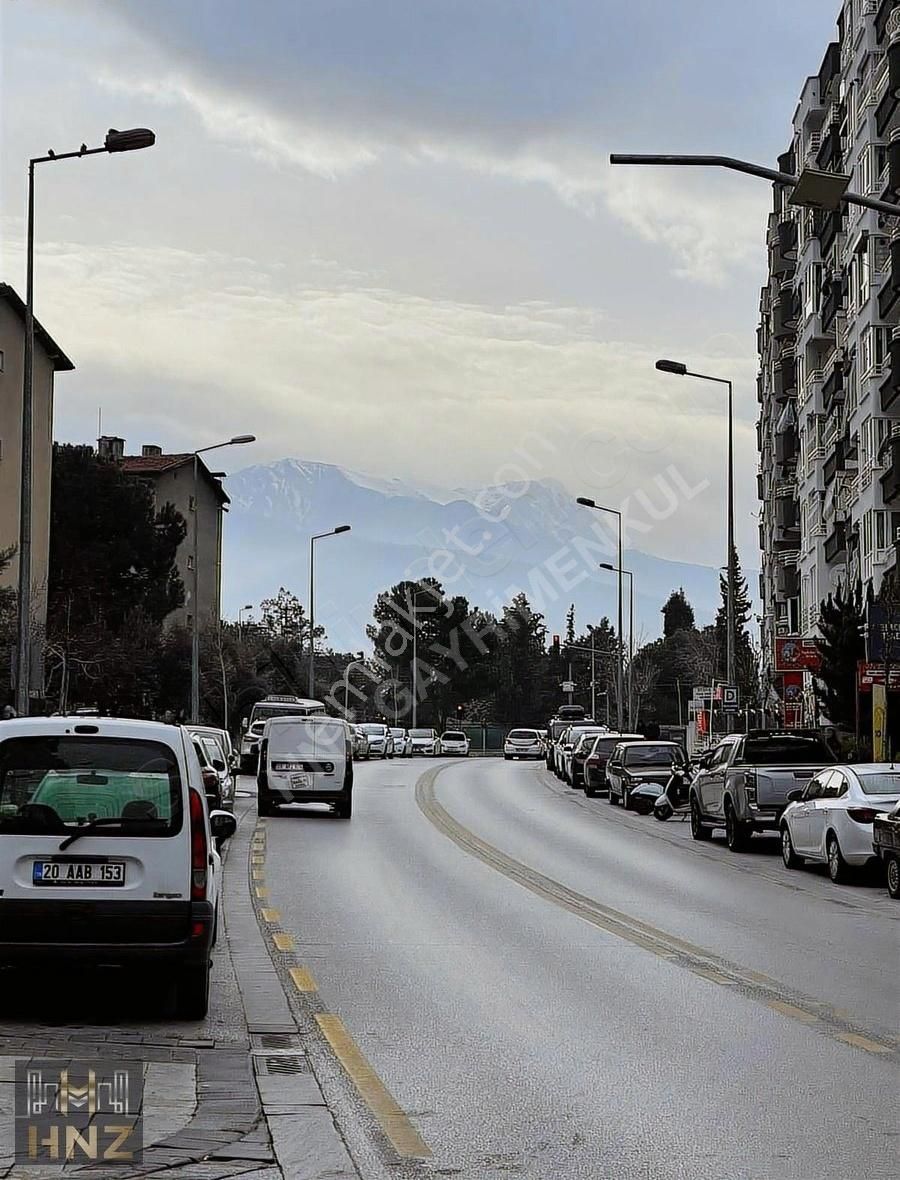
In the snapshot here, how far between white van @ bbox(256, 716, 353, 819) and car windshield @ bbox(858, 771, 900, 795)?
13904mm

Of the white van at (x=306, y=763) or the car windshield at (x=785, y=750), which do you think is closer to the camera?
the car windshield at (x=785, y=750)

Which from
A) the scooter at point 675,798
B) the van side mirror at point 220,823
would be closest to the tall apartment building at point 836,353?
the scooter at point 675,798

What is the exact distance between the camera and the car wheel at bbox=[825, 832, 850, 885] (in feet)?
70.7

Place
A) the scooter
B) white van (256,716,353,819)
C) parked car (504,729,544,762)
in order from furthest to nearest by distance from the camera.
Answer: parked car (504,729,544,762)
the scooter
white van (256,716,353,819)

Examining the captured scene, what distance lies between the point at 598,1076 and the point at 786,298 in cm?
Result: 7103

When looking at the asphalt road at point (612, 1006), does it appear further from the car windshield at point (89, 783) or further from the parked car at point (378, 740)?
the parked car at point (378, 740)

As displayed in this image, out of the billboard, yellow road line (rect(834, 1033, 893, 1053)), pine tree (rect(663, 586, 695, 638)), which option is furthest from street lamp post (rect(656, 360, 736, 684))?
pine tree (rect(663, 586, 695, 638))

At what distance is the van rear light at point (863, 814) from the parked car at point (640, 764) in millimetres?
17319

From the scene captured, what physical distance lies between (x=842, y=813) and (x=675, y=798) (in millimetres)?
15135

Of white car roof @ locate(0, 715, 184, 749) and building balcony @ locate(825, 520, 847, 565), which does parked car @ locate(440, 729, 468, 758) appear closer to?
building balcony @ locate(825, 520, 847, 565)

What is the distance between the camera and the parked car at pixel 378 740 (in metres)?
77.4

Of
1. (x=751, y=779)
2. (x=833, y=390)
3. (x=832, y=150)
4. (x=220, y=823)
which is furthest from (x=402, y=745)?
(x=220, y=823)

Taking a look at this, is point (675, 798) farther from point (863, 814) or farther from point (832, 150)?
point (832, 150)

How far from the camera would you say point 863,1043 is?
32.3ft
